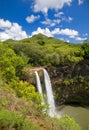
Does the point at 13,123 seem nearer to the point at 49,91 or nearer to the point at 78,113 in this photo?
the point at 49,91

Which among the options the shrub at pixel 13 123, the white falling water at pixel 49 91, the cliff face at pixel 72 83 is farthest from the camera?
the cliff face at pixel 72 83

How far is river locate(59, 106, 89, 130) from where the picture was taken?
21.6m

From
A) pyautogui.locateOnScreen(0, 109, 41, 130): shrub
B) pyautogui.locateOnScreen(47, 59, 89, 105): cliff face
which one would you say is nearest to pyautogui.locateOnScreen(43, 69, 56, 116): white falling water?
pyautogui.locateOnScreen(47, 59, 89, 105): cliff face

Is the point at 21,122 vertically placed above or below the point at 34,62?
below

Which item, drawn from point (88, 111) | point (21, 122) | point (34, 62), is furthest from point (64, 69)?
point (21, 122)

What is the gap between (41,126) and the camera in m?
9.01

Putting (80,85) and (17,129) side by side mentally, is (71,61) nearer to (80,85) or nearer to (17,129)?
(80,85)

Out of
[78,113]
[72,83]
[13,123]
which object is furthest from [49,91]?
[13,123]

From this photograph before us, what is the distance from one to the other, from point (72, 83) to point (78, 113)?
3567 mm

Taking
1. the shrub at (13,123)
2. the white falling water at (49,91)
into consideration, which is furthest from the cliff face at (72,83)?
the shrub at (13,123)

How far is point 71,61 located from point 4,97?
1626 centimetres

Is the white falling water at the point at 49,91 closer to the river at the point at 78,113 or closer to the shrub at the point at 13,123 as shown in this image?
the river at the point at 78,113

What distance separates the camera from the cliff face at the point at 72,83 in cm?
2530

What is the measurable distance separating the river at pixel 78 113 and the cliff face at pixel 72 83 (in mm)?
1140
